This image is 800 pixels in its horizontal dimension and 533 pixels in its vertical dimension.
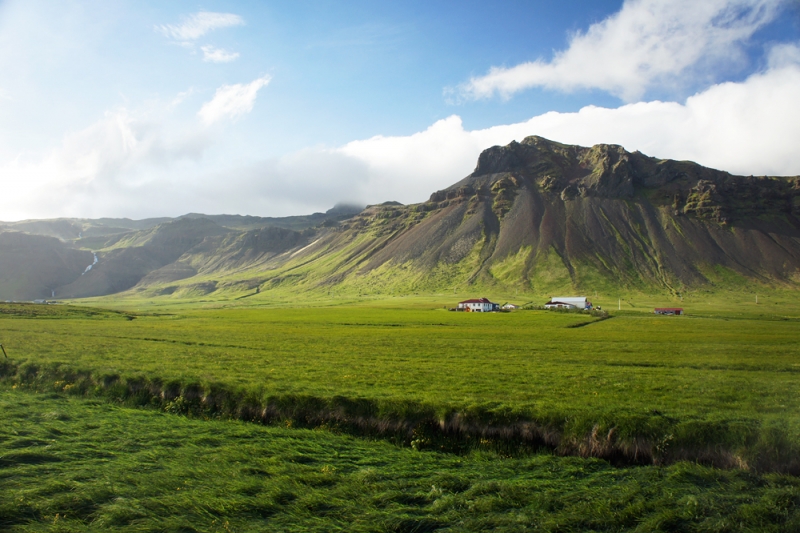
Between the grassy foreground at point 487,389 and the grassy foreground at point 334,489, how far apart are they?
1.74m

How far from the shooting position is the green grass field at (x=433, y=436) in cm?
1255

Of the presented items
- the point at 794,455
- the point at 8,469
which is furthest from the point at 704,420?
the point at 8,469

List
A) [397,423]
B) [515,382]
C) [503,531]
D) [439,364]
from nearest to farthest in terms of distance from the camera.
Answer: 1. [503,531]
2. [397,423]
3. [515,382]
4. [439,364]

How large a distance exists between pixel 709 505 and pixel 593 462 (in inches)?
168

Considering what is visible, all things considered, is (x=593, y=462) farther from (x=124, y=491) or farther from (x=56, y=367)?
(x=56, y=367)

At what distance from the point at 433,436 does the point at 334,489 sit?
→ 7.10m

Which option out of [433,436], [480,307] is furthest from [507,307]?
[433,436]

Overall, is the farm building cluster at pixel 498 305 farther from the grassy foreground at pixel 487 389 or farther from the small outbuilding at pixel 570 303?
the grassy foreground at pixel 487 389

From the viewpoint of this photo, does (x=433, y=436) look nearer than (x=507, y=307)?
Yes

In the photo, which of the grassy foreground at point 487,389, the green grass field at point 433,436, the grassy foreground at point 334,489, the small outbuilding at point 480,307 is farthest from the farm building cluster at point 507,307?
the grassy foreground at point 334,489

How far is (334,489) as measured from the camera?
13.9 m

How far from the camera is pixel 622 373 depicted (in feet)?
96.4

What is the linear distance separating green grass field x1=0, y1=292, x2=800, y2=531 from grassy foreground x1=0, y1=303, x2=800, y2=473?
0.33ft

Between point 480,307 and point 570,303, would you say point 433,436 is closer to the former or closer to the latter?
point 480,307
